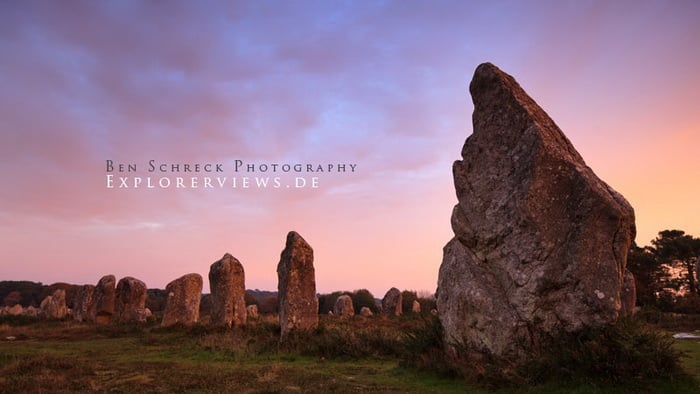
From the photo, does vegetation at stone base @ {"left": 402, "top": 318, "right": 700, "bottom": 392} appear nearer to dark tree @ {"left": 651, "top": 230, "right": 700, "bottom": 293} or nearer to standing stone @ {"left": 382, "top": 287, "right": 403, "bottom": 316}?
standing stone @ {"left": 382, "top": 287, "right": 403, "bottom": 316}

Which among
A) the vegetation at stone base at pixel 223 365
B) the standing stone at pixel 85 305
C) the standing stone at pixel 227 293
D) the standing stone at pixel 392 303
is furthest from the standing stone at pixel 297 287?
the standing stone at pixel 392 303

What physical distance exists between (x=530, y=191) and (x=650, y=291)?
108 feet

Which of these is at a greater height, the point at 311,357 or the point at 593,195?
the point at 593,195

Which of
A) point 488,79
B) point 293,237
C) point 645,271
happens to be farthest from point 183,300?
point 645,271

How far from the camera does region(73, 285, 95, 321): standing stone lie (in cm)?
3033

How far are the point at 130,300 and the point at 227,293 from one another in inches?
400

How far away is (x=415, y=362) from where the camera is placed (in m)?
10.2

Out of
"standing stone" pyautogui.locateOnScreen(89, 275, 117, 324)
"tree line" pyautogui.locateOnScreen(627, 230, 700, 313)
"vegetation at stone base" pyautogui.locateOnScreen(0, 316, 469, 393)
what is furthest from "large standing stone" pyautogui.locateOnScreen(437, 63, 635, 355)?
"tree line" pyautogui.locateOnScreen(627, 230, 700, 313)

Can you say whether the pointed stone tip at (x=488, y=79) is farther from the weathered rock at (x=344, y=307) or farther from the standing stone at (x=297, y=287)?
the weathered rock at (x=344, y=307)

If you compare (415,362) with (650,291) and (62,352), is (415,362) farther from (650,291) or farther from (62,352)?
(650,291)

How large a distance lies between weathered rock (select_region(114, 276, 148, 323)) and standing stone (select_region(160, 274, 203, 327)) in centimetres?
473

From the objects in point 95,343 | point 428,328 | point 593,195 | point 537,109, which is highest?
point 537,109

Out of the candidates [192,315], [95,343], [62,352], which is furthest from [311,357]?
[192,315]

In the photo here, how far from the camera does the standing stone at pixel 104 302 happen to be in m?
29.6
